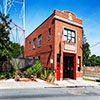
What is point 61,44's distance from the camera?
1706 centimetres

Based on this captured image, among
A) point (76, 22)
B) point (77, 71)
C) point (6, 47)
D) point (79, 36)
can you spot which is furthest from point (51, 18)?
point (77, 71)

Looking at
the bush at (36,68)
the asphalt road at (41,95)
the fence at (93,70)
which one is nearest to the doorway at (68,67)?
the bush at (36,68)

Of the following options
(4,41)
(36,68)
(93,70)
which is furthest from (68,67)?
(93,70)

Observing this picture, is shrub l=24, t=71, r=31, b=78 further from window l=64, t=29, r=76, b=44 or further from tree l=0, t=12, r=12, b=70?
window l=64, t=29, r=76, b=44

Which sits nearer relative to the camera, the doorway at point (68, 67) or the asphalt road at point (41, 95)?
the asphalt road at point (41, 95)

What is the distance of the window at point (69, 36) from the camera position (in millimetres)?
18141

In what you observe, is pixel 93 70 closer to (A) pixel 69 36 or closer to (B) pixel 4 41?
(A) pixel 69 36

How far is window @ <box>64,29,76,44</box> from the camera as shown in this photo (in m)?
18.1

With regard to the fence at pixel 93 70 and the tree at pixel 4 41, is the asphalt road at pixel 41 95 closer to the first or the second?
the tree at pixel 4 41

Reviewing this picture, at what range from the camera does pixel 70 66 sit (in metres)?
20.1

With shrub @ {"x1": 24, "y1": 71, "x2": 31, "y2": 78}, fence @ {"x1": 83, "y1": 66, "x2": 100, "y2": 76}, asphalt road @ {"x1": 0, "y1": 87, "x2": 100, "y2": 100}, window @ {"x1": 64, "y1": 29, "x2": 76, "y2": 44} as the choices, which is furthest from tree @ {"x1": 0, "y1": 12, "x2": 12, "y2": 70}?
fence @ {"x1": 83, "y1": 66, "x2": 100, "y2": 76}

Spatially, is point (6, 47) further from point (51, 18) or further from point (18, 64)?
point (51, 18)

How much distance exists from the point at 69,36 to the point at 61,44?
2467mm

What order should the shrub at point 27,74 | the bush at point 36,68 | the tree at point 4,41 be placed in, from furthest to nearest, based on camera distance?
the bush at point 36,68 → the shrub at point 27,74 → the tree at point 4,41
